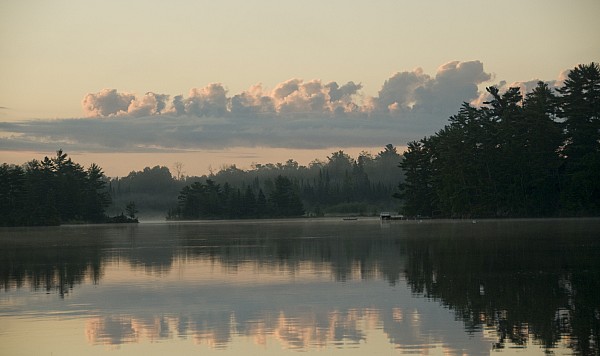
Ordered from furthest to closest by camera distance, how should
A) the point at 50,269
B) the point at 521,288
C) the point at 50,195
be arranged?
the point at 50,195, the point at 50,269, the point at 521,288

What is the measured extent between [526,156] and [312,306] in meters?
94.3

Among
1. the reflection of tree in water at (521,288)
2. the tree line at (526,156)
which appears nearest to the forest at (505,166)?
the tree line at (526,156)

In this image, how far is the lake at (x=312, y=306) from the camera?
18266 mm

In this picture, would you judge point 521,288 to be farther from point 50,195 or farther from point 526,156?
point 50,195

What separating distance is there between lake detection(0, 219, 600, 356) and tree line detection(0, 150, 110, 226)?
108 m

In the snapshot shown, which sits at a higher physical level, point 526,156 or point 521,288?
point 526,156

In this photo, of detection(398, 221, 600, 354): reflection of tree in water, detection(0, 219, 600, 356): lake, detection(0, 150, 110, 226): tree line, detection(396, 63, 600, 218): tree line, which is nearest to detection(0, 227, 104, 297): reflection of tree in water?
detection(0, 219, 600, 356): lake

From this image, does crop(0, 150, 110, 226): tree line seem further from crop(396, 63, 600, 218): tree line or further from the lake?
→ the lake

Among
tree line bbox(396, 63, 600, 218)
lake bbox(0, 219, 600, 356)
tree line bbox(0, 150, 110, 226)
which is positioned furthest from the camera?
tree line bbox(0, 150, 110, 226)

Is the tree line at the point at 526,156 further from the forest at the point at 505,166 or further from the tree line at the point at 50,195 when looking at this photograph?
the tree line at the point at 50,195

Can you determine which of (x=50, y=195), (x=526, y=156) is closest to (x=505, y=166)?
(x=526, y=156)

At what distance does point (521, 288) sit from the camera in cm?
2628

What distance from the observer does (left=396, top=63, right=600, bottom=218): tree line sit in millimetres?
106312

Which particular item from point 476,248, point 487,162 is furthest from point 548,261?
point 487,162
